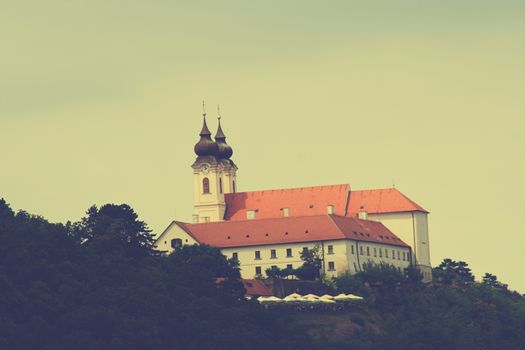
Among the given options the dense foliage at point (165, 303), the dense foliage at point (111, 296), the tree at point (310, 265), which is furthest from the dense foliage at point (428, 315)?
the dense foliage at point (111, 296)

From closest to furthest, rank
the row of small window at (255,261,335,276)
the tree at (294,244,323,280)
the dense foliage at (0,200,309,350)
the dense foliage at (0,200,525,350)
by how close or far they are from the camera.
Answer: the dense foliage at (0,200,309,350), the dense foliage at (0,200,525,350), the tree at (294,244,323,280), the row of small window at (255,261,335,276)

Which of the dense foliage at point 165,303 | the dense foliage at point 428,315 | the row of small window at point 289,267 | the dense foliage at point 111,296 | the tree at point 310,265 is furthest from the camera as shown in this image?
the row of small window at point 289,267

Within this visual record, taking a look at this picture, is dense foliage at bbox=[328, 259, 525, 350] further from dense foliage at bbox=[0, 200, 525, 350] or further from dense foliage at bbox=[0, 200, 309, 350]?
dense foliage at bbox=[0, 200, 309, 350]

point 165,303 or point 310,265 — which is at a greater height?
point 310,265

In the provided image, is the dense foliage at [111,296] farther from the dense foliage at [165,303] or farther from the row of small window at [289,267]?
the row of small window at [289,267]

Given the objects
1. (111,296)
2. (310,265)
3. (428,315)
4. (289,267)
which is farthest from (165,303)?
(289,267)

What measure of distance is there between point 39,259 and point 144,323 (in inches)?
375

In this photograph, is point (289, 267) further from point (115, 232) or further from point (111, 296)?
point (111, 296)

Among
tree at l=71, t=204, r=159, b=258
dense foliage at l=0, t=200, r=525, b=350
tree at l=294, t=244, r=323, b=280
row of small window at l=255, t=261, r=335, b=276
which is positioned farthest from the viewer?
row of small window at l=255, t=261, r=335, b=276

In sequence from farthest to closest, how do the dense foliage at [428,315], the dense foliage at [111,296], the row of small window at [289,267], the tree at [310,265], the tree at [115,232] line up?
the row of small window at [289,267]
the tree at [310,265]
the dense foliage at [428,315]
the tree at [115,232]
the dense foliage at [111,296]

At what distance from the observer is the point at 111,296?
157250 mm

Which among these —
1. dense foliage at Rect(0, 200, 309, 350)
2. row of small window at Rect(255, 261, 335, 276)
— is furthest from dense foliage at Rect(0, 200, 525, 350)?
row of small window at Rect(255, 261, 335, 276)

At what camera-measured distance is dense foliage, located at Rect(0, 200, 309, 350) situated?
490ft

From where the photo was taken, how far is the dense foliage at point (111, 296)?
490ft
